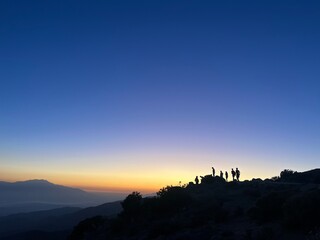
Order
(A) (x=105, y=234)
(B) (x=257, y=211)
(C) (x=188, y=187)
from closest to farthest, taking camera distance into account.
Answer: (B) (x=257, y=211) < (A) (x=105, y=234) < (C) (x=188, y=187)

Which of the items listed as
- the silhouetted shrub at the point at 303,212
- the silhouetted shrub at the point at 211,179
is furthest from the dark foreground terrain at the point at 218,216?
the silhouetted shrub at the point at 211,179

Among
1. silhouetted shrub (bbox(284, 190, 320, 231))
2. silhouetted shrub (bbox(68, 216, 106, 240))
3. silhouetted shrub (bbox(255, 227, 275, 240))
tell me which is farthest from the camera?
silhouetted shrub (bbox(68, 216, 106, 240))

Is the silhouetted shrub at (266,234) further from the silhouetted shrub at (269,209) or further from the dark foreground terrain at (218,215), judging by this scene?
the silhouetted shrub at (269,209)

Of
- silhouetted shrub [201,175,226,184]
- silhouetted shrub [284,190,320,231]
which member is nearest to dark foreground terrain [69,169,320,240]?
silhouetted shrub [284,190,320,231]

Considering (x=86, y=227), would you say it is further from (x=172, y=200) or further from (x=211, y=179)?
(x=211, y=179)

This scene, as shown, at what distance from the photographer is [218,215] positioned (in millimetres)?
33344

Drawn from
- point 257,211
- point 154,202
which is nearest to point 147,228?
point 154,202

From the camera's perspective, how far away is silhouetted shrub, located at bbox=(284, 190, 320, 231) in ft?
78.9

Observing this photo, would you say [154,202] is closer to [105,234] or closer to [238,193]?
[105,234]

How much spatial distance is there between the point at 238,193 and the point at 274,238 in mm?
24839

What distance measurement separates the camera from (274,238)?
23781 mm

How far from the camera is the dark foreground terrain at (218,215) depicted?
24797 mm

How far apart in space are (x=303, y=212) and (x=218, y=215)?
389 inches

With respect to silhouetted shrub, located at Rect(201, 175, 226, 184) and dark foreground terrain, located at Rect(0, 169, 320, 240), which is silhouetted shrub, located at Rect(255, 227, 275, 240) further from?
silhouetted shrub, located at Rect(201, 175, 226, 184)
